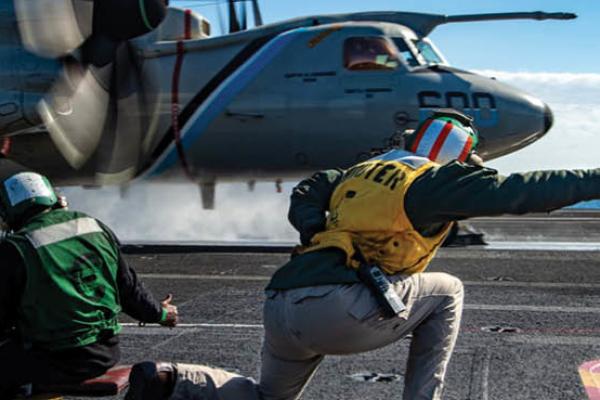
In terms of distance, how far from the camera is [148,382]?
423 cm

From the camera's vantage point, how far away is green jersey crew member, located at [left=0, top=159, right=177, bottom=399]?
13.7ft

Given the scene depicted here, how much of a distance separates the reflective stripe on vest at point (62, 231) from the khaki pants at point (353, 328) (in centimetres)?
93

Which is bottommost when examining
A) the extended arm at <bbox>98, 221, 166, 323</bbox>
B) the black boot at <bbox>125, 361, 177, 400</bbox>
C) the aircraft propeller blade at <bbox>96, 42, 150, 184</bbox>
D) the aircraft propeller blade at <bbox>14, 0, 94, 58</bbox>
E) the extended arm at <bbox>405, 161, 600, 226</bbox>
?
the aircraft propeller blade at <bbox>96, 42, 150, 184</bbox>

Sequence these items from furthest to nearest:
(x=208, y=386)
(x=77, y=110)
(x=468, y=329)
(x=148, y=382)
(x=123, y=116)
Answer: (x=123, y=116), (x=77, y=110), (x=468, y=329), (x=208, y=386), (x=148, y=382)

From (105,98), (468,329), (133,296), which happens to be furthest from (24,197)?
(105,98)

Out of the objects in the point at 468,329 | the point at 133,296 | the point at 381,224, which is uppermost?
the point at 381,224

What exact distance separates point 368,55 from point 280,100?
164 centimetres

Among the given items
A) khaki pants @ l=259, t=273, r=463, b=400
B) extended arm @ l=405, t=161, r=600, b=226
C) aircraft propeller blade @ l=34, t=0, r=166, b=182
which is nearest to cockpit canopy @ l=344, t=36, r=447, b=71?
aircraft propeller blade @ l=34, t=0, r=166, b=182

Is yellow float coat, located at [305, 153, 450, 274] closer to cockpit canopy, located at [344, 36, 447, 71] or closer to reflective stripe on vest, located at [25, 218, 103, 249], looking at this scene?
reflective stripe on vest, located at [25, 218, 103, 249]

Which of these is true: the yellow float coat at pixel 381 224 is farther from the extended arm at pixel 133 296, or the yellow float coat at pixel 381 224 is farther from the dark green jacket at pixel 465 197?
the extended arm at pixel 133 296

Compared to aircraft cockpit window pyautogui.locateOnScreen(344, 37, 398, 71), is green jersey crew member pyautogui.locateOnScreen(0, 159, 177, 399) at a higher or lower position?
higher

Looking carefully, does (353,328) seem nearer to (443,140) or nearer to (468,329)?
(443,140)

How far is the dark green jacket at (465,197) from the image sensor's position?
374cm

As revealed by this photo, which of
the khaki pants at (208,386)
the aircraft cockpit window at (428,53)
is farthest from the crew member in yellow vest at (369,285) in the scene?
the aircraft cockpit window at (428,53)
